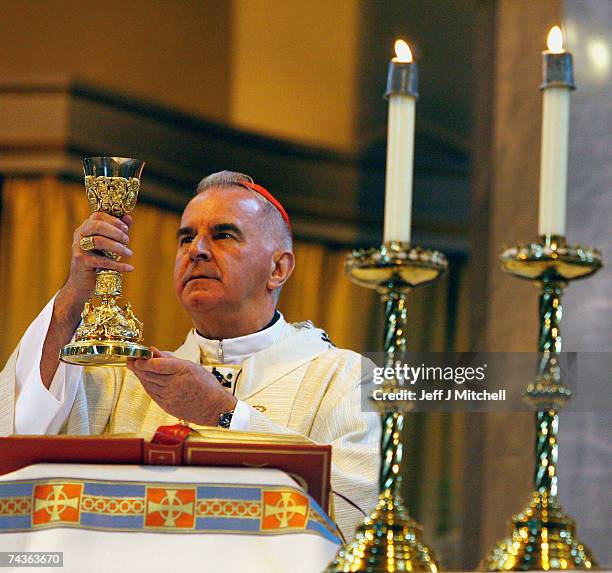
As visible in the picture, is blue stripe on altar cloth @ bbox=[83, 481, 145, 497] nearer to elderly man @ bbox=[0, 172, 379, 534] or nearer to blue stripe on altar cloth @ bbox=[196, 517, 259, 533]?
blue stripe on altar cloth @ bbox=[196, 517, 259, 533]

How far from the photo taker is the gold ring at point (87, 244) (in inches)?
108

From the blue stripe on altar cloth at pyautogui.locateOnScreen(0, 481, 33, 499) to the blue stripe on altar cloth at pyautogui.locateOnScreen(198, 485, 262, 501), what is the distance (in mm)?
265

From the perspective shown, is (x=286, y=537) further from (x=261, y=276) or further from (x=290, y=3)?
(x=290, y=3)

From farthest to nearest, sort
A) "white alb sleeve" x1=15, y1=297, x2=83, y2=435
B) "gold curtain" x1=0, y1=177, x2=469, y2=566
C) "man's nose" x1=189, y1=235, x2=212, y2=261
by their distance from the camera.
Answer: "gold curtain" x1=0, y1=177, x2=469, y2=566, "man's nose" x1=189, y1=235, x2=212, y2=261, "white alb sleeve" x1=15, y1=297, x2=83, y2=435

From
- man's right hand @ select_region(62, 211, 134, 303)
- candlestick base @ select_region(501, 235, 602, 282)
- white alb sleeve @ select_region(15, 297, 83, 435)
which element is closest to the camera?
candlestick base @ select_region(501, 235, 602, 282)

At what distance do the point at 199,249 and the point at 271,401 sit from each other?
0.45m

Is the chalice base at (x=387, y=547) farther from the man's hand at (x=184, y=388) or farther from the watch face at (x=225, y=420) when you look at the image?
the watch face at (x=225, y=420)

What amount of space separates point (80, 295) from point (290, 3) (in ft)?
11.8

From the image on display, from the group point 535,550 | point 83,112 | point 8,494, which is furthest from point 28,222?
point 535,550

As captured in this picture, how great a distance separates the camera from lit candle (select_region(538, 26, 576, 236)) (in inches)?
77.7

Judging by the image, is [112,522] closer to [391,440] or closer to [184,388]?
[391,440]

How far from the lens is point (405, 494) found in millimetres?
6238

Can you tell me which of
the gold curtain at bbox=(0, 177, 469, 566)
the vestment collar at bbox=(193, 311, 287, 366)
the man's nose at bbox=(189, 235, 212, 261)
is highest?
the gold curtain at bbox=(0, 177, 469, 566)

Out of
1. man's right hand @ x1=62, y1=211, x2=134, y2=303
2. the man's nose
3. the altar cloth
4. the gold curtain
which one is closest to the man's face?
the man's nose
